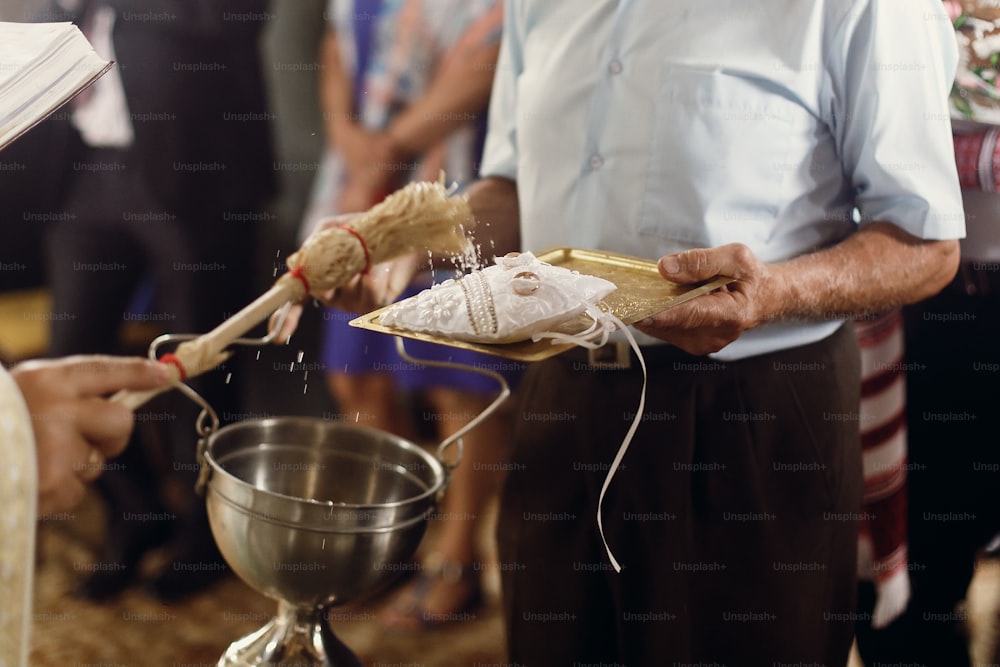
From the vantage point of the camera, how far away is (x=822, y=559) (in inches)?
55.3

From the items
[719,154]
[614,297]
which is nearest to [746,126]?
[719,154]

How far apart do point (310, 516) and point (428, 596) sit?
67.3 inches

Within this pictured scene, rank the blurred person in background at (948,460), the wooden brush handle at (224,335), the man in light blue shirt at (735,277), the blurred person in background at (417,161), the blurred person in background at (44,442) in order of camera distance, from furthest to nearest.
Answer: the blurred person in background at (417,161), the blurred person in background at (948,460), the man in light blue shirt at (735,277), the wooden brush handle at (224,335), the blurred person in background at (44,442)

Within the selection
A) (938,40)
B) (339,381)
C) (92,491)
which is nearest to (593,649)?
(938,40)

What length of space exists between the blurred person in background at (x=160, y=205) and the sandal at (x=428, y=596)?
1.93ft

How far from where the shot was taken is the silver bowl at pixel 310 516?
3.35ft

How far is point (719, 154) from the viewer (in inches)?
50.0

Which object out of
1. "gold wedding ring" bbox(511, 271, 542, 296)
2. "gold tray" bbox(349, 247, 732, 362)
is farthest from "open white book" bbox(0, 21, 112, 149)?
"gold wedding ring" bbox(511, 271, 542, 296)

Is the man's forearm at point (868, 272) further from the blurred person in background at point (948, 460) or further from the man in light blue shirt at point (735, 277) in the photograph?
the blurred person in background at point (948, 460)

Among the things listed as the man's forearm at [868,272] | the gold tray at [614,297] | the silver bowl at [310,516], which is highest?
the gold tray at [614,297]

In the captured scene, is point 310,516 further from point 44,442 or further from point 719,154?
point 719,154

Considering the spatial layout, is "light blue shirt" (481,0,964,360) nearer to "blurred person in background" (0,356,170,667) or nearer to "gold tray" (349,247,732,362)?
"gold tray" (349,247,732,362)

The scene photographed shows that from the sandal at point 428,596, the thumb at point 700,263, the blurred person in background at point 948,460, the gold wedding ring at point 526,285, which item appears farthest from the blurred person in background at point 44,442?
the sandal at point 428,596

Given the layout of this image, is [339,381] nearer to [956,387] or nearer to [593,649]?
[593,649]
